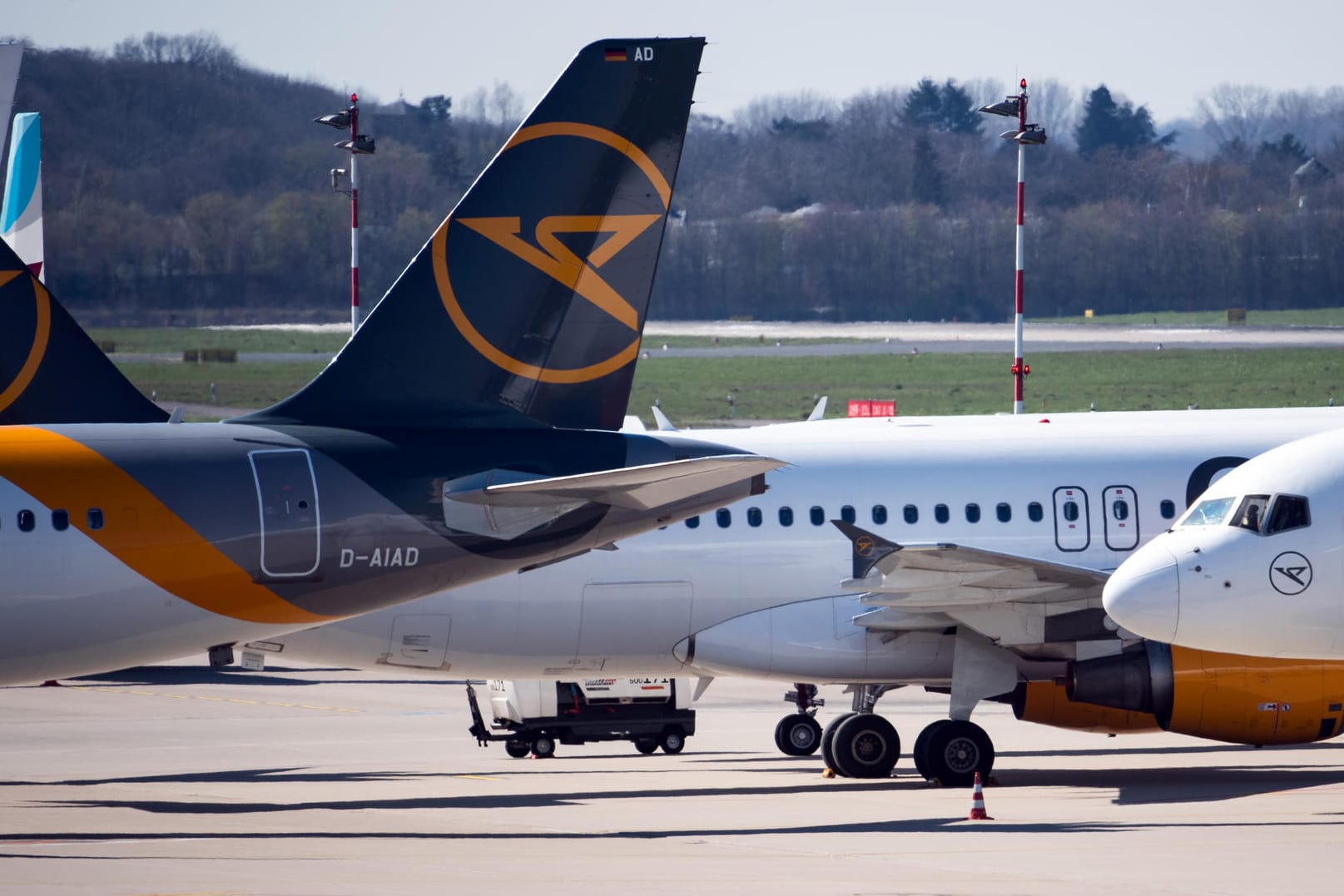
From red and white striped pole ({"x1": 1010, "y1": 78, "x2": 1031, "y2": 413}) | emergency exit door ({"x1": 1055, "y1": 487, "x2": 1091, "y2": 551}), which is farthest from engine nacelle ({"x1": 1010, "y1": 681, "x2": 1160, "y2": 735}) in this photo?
red and white striped pole ({"x1": 1010, "y1": 78, "x2": 1031, "y2": 413})

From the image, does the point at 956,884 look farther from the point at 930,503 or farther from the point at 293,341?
the point at 293,341

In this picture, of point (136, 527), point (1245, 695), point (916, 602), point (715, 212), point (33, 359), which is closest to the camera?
point (136, 527)

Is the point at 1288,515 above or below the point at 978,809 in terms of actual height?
above

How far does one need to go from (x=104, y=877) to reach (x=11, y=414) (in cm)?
654

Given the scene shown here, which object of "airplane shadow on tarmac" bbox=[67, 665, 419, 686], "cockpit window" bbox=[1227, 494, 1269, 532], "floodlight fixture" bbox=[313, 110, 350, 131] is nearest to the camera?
"cockpit window" bbox=[1227, 494, 1269, 532]

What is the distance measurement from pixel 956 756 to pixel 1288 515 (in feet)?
19.2

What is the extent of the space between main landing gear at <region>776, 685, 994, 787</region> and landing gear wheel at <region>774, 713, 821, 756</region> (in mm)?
2728

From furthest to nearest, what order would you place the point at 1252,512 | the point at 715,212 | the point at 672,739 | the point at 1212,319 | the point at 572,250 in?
the point at 715,212
the point at 1212,319
the point at 672,739
the point at 572,250
the point at 1252,512

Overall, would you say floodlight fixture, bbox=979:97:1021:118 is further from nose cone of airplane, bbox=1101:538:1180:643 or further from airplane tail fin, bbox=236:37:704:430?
nose cone of airplane, bbox=1101:538:1180:643

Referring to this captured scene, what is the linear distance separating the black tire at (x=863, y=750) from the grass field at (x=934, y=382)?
5375 cm

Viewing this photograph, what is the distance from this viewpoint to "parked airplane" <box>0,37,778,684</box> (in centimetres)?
1919

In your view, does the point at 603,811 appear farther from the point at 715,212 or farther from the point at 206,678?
the point at 715,212

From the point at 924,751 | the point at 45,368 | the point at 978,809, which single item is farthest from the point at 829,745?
the point at 45,368

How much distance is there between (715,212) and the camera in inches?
5640
